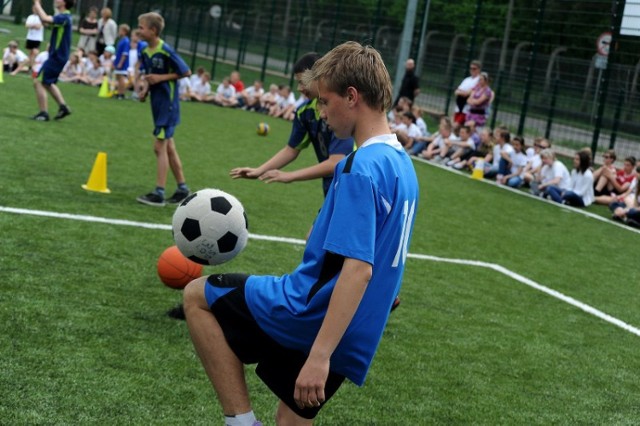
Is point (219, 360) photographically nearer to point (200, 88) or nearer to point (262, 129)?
point (262, 129)

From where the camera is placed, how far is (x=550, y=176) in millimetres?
17812

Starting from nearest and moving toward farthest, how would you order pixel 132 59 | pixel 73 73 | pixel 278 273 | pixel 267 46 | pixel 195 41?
pixel 278 273, pixel 132 59, pixel 73 73, pixel 267 46, pixel 195 41

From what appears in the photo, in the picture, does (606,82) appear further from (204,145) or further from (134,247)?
(134,247)

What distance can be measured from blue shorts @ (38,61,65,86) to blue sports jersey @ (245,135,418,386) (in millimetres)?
13094

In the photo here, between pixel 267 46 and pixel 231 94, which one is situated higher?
pixel 267 46

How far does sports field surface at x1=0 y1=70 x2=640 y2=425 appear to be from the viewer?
16.9 ft

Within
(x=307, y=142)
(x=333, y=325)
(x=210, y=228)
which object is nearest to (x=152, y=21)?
(x=307, y=142)

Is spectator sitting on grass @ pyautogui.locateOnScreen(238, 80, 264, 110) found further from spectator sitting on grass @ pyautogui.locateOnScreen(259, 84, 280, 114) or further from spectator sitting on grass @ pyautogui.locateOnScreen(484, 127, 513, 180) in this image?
spectator sitting on grass @ pyautogui.locateOnScreen(484, 127, 513, 180)

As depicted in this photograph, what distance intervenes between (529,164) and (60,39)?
9.08 metres

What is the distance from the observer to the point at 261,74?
3250cm

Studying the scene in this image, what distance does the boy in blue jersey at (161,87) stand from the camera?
10.4 metres

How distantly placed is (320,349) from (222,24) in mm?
33181


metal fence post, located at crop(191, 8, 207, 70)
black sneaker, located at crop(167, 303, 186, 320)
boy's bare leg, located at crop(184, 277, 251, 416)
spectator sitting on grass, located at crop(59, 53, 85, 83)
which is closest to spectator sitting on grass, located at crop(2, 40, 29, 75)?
spectator sitting on grass, located at crop(59, 53, 85, 83)

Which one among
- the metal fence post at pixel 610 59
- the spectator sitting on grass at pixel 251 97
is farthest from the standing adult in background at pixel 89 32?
the metal fence post at pixel 610 59
